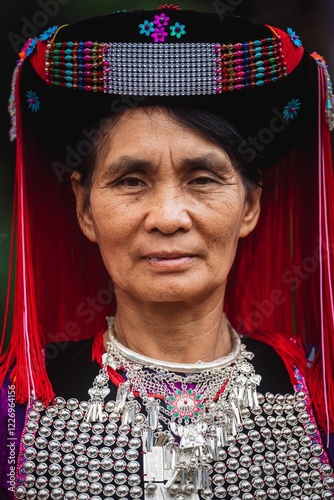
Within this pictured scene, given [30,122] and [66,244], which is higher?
[30,122]

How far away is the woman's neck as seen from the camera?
7.71ft

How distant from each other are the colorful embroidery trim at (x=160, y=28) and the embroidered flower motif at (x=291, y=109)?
0.38 m

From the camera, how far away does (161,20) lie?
7.22 ft

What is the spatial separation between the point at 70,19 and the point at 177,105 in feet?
3.45

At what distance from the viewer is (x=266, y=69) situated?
7.38ft

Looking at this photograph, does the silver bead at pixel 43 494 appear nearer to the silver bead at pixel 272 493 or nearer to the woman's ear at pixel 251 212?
the silver bead at pixel 272 493

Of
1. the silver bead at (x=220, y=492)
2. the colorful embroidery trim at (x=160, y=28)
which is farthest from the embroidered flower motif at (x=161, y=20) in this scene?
the silver bead at (x=220, y=492)

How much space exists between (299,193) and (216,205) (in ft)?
1.64

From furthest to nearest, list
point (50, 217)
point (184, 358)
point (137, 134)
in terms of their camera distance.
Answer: point (50, 217) < point (184, 358) < point (137, 134)

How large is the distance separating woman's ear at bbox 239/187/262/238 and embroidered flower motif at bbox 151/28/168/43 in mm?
533

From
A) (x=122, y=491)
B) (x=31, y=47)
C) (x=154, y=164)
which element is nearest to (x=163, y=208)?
(x=154, y=164)

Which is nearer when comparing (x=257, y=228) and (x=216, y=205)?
(x=216, y=205)

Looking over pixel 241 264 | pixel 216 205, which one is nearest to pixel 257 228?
pixel 241 264

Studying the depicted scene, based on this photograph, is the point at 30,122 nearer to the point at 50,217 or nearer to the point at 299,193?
the point at 50,217
